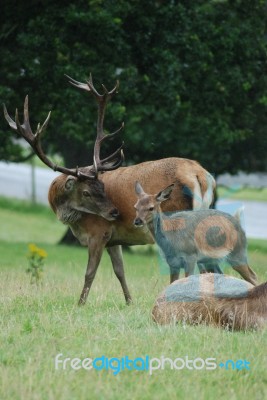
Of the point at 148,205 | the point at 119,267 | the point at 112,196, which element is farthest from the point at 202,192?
the point at 119,267

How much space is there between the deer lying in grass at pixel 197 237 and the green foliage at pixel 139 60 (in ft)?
24.4

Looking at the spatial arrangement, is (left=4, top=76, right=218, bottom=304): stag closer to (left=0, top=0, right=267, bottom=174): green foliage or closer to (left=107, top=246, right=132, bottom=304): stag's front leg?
(left=107, top=246, right=132, bottom=304): stag's front leg

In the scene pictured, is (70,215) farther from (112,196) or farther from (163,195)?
(163,195)

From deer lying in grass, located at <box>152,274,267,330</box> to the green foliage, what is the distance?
9.12m

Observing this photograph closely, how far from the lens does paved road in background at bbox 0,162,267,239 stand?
3266cm

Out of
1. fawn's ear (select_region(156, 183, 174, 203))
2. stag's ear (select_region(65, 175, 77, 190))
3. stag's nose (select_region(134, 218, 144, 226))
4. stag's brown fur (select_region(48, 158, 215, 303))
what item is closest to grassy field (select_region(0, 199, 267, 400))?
stag's brown fur (select_region(48, 158, 215, 303))

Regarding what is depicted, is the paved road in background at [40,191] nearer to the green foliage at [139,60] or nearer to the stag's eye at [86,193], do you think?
the green foliage at [139,60]

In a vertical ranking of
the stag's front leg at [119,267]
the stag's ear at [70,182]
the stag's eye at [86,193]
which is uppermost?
the stag's ear at [70,182]

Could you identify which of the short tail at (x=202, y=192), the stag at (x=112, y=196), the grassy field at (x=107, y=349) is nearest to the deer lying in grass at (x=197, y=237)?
the short tail at (x=202, y=192)

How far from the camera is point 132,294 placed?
11.1 metres

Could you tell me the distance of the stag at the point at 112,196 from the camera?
34.2 feet

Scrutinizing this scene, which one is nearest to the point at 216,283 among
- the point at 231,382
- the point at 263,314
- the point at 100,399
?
the point at 263,314

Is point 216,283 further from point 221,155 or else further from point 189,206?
point 221,155

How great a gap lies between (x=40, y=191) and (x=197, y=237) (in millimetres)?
30499
